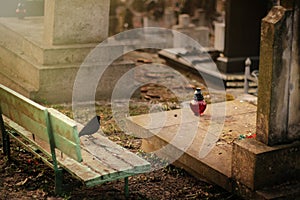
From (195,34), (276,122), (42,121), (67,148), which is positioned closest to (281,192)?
(276,122)

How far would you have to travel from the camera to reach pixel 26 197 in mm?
7074

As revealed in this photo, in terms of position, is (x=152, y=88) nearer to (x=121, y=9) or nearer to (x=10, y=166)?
(x=10, y=166)

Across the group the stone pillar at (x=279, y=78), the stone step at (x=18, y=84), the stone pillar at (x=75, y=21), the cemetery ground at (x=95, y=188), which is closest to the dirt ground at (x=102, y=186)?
the cemetery ground at (x=95, y=188)

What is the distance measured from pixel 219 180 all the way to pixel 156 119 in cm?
167

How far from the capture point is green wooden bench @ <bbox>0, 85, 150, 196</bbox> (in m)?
6.52

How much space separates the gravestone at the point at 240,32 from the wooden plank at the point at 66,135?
694cm

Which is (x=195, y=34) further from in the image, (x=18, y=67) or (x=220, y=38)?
(x=18, y=67)

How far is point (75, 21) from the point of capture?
35.0 ft

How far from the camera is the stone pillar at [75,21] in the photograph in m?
10.5

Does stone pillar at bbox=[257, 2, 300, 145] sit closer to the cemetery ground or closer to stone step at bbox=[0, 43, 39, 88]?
the cemetery ground

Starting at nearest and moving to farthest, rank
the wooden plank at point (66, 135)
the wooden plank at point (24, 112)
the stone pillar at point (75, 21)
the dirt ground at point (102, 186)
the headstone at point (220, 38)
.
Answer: the wooden plank at point (66, 135), the wooden plank at point (24, 112), the dirt ground at point (102, 186), the stone pillar at point (75, 21), the headstone at point (220, 38)

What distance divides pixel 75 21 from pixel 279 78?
4744mm

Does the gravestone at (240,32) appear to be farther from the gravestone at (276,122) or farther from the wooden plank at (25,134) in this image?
the gravestone at (276,122)

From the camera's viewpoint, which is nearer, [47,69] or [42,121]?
[42,121]
